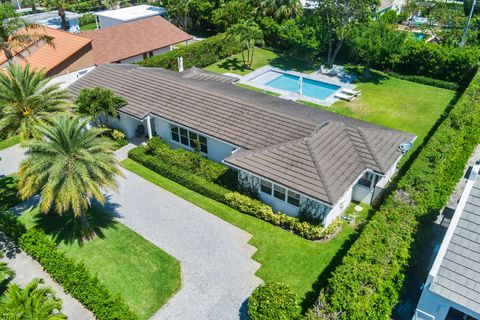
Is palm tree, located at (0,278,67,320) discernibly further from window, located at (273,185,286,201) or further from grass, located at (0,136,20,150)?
grass, located at (0,136,20,150)

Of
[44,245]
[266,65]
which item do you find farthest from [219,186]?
[266,65]

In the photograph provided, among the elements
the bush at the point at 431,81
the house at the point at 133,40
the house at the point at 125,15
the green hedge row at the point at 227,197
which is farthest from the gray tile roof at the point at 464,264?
Result: the house at the point at 125,15

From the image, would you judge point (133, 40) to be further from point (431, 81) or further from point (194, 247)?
point (431, 81)

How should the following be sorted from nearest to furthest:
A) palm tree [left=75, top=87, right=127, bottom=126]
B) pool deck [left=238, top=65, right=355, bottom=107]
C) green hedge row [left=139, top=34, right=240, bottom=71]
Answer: palm tree [left=75, top=87, right=127, bottom=126], pool deck [left=238, top=65, right=355, bottom=107], green hedge row [left=139, top=34, right=240, bottom=71]

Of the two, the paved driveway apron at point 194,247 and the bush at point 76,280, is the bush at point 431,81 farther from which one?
the bush at point 76,280

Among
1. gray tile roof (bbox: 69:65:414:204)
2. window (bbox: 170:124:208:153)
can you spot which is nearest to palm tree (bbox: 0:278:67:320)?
gray tile roof (bbox: 69:65:414:204)

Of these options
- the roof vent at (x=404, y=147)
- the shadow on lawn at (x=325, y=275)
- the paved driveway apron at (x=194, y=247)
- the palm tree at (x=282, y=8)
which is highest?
the palm tree at (x=282, y=8)
